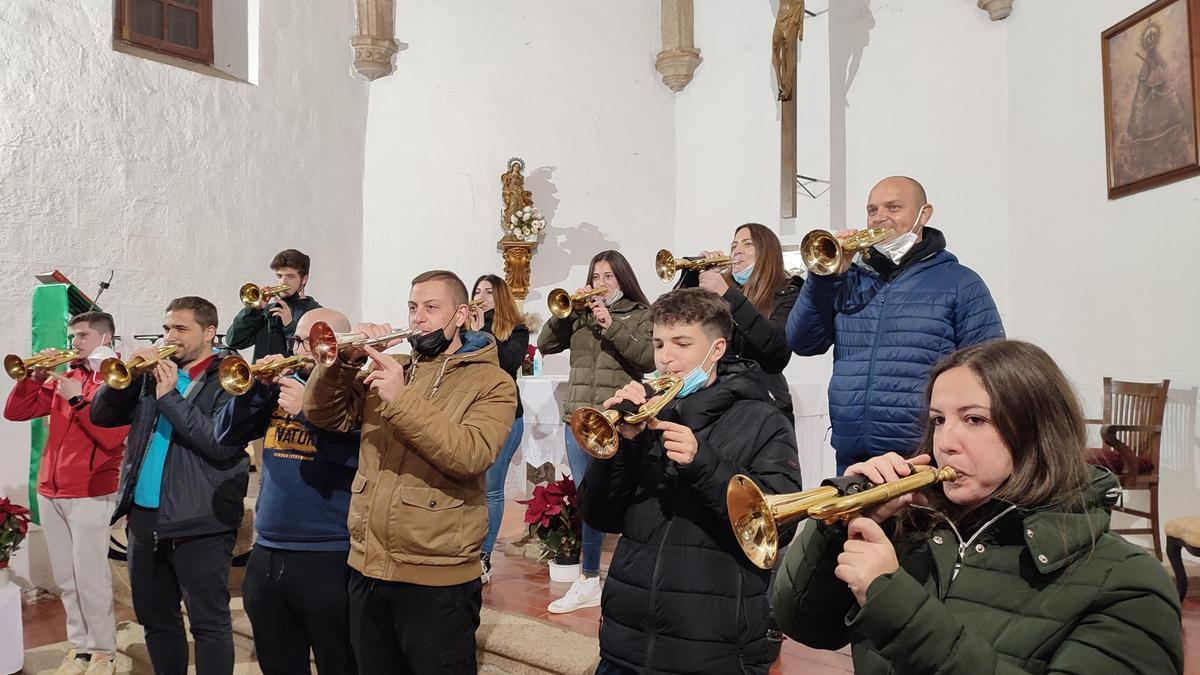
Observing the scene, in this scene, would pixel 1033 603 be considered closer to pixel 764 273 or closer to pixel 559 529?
pixel 764 273

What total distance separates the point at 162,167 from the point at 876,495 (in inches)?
287

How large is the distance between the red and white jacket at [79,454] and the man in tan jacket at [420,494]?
96.9 inches

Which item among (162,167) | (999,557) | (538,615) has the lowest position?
(538,615)

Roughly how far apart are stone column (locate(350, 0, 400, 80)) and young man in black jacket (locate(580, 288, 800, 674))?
22.8 ft

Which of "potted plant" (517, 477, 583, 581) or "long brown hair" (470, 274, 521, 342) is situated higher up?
"long brown hair" (470, 274, 521, 342)

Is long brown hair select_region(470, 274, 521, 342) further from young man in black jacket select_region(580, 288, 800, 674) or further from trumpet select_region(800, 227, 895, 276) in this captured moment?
young man in black jacket select_region(580, 288, 800, 674)

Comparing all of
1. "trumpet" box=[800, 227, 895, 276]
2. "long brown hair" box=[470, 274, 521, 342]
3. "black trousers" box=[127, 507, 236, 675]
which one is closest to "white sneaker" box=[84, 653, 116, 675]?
"black trousers" box=[127, 507, 236, 675]

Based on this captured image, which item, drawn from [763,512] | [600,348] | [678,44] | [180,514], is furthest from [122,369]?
[678,44]

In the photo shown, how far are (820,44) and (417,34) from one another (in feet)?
13.1

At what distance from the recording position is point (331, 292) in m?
8.70

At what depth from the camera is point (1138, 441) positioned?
593 cm

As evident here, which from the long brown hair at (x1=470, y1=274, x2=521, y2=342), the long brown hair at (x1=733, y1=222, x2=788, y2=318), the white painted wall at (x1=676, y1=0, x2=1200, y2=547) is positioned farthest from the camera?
the white painted wall at (x1=676, y1=0, x2=1200, y2=547)

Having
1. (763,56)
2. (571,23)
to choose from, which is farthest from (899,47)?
(571,23)

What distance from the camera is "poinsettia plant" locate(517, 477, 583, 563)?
17.3ft
